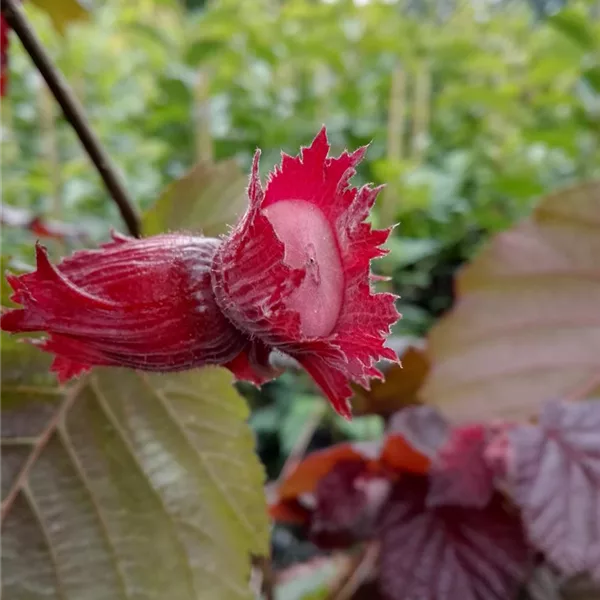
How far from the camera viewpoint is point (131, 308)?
209 millimetres

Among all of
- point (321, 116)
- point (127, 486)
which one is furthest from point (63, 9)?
point (321, 116)

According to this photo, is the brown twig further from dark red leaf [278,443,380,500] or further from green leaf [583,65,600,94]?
green leaf [583,65,600,94]

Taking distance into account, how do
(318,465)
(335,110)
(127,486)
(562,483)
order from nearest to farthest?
(127,486)
(562,483)
(318,465)
(335,110)

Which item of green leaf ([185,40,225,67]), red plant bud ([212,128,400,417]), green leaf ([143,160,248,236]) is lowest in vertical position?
red plant bud ([212,128,400,417])

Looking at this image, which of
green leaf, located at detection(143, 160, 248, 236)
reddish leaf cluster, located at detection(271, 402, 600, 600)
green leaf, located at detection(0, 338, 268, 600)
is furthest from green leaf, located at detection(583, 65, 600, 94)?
green leaf, located at detection(0, 338, 268, 600)

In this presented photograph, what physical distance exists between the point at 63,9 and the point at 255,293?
414 mm

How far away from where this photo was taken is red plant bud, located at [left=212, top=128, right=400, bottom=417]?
191 millimetres

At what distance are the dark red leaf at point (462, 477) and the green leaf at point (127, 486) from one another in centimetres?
19

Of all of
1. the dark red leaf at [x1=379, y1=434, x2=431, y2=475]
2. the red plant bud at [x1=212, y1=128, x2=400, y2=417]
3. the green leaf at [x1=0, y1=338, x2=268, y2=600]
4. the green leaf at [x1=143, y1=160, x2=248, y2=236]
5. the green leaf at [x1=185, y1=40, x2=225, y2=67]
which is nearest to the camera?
the red plant bud at [x1=212, y1=128, x2=400, y2=417]

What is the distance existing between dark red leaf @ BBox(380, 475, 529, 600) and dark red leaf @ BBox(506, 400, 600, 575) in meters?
0.05

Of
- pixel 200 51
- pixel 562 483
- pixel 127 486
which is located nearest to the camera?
pixel 127 486

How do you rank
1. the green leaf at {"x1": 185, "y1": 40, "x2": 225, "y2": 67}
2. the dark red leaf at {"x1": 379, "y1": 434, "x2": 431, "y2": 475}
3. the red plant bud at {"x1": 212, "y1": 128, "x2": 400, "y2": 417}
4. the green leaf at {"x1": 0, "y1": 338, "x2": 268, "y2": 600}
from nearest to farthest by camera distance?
the red plant bud at {"x1": 212, "y1": 128, "x2": 400, "y2": 417} < the green leaf at {"x1": 0, "y1": 338, "x2": 268, "y2": 600} < the dark red leaf at {"x1": 379, "y1": 434, "x2": 431, "y2": 475} < the green leaf at {"x1": 185, "y1": 40, "x2": 225, "y2": 67}

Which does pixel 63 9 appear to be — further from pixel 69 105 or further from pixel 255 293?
pixel 255 293

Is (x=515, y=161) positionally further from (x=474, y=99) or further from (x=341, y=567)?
(x=341, y=567)
